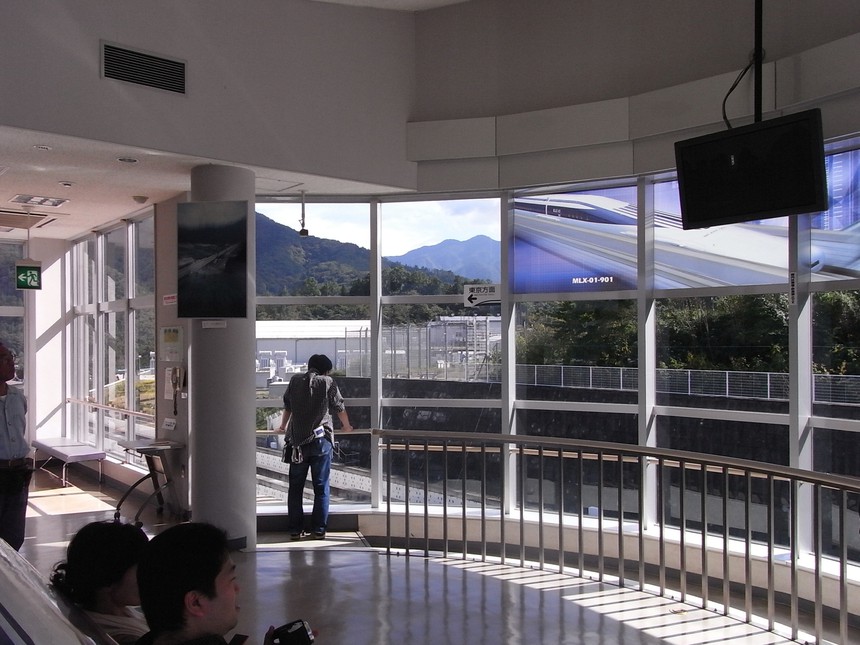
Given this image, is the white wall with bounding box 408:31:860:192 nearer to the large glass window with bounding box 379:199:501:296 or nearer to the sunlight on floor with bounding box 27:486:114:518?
the large glass window with bounding box 379:199:501:296

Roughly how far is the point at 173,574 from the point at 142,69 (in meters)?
3.96

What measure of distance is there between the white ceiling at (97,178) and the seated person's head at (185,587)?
3.56 meters

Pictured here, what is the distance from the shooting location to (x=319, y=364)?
19.8 ft

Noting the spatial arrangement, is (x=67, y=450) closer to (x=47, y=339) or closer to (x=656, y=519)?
(x=47, y=339)

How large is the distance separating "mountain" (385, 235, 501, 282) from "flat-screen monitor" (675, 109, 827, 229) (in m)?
2.06

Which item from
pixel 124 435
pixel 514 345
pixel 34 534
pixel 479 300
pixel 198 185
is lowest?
pixel 34 534

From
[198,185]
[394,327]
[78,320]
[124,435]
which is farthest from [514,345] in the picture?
[78,320]

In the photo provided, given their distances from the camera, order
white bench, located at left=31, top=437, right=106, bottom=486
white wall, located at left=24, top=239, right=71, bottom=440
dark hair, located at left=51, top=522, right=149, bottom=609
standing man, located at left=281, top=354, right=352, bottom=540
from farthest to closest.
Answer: white wall, located at left=24, top=239, right=71, bottom=440 → white bench, located at left=31, top=437, right=106, bottom=486 → standing man, located at left=281, top=354, right=352, bottom=540 → dark hair, located at left=51, top=522, right=149, bottom=609

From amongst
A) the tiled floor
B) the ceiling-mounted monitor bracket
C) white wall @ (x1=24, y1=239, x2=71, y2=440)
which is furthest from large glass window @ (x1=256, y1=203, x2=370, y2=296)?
white wall @ (x1=24, y1=239, x2=71, y2=440)

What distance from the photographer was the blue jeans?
237 inches

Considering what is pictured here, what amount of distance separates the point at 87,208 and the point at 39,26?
3.33 metres

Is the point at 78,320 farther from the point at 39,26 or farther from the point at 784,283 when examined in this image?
the point at 784,283

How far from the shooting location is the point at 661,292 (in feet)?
18.2

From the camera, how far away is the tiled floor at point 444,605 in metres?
3.67
